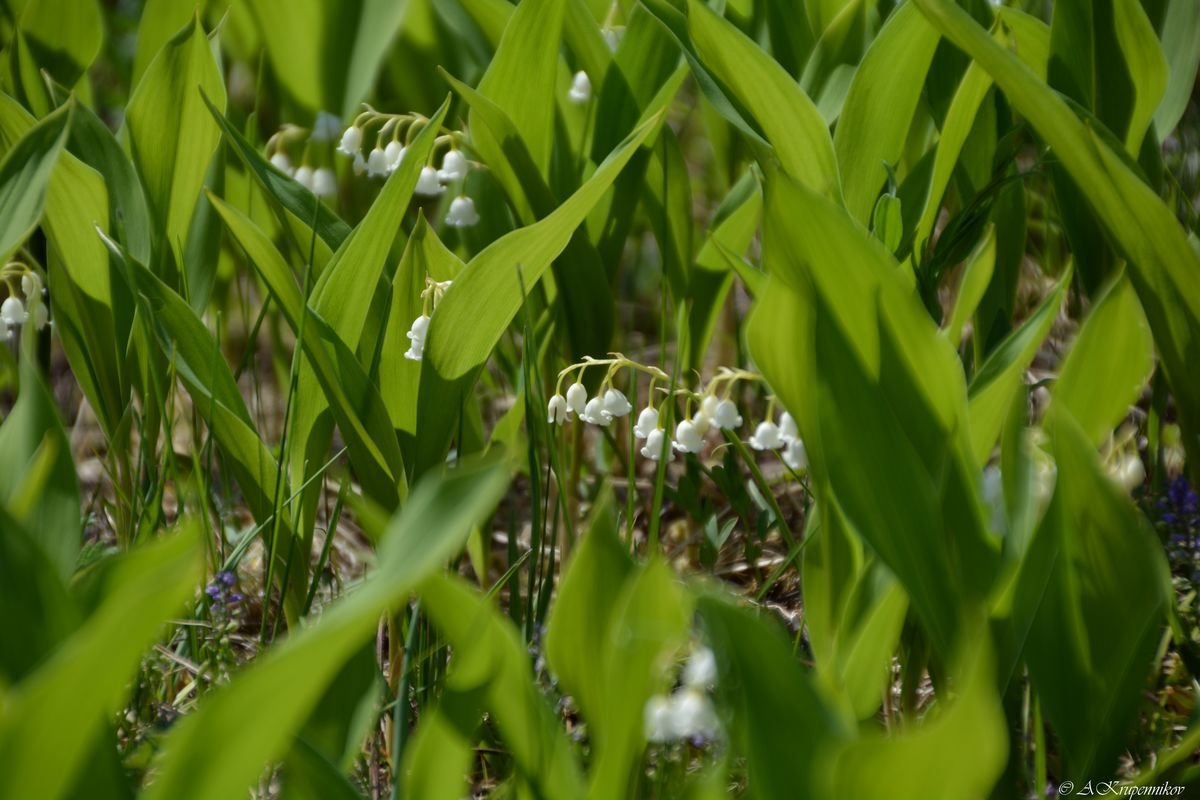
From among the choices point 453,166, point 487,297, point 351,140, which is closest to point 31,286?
point 351,140

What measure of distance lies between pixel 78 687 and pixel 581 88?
4.96 ft

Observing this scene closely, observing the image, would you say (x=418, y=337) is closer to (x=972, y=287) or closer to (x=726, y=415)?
(x=726, y=415)

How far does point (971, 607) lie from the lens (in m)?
1.13

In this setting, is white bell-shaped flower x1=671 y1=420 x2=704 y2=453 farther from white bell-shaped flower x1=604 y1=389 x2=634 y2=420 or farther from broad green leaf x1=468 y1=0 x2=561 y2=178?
broad green leaf x1=468 y1=0 x2=561 y2=178

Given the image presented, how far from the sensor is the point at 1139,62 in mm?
1637

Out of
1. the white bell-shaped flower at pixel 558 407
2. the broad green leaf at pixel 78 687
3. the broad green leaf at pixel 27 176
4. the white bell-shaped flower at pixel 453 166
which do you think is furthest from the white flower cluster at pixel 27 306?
the broad green leaf at pixel 78 687

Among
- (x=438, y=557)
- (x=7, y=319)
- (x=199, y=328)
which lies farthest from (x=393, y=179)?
(x=438, y=557)

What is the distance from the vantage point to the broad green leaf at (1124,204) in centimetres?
129

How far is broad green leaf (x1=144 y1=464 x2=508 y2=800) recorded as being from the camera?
2.38 ft

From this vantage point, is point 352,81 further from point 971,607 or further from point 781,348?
point 971,607

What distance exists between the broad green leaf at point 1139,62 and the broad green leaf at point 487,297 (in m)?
0.65

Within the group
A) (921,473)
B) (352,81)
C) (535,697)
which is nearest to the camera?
(535,697)

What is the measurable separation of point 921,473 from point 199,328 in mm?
852

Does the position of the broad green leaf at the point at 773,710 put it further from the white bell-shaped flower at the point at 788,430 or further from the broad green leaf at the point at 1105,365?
the white bell-shaped flower at the point at 788,430
